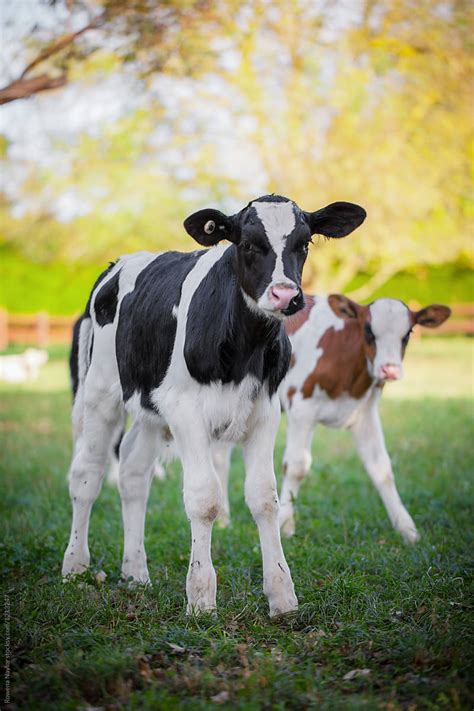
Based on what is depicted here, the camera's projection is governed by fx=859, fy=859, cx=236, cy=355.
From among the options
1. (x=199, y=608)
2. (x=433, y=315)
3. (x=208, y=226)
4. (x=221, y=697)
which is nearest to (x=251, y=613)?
(x=199, y=608)

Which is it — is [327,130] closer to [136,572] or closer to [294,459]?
[294,459]

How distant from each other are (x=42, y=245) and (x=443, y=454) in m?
20.3

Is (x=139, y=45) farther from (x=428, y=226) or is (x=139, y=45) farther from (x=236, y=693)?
(x=428, y=226)

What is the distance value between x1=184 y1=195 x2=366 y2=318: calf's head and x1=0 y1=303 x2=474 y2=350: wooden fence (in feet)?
85.3

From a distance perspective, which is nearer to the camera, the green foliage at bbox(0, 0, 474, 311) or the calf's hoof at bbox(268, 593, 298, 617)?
the calf's hoof at bbox(268, 593, 298, 617)

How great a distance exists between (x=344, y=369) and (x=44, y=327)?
2398cm

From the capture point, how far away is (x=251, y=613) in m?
4.52

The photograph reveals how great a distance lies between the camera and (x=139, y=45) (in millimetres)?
8016

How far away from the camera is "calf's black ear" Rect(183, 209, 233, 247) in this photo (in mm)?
4598

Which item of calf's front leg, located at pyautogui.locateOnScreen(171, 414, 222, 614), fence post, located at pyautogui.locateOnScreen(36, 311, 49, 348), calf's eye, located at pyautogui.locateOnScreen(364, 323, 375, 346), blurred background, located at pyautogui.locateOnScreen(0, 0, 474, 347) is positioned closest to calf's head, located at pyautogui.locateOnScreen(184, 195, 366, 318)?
calf's front leg, located at pyautogui.locateOnScreen(171, 414, 222, 614)

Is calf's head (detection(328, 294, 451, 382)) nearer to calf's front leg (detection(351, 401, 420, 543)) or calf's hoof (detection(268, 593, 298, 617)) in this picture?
calf's front leg (detection(351, 401, 420, 543))

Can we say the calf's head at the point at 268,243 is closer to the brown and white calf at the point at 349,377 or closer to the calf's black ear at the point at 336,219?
the calf's black ear at the point at 336,219

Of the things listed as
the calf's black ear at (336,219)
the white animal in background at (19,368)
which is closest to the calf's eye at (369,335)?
the calf's black ear at (336,219)

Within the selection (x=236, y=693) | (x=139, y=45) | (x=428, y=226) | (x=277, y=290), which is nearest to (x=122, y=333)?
(x=277, y=290)
